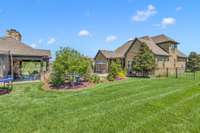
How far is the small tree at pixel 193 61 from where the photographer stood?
41.8m

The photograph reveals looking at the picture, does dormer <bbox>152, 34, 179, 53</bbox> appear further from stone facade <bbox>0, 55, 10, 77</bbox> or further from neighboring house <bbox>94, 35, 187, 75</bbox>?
stone facade <bbox>0, 55, 10, 77</bbox>

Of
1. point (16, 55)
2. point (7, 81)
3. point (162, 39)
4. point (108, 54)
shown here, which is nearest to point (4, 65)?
point (16, 55)

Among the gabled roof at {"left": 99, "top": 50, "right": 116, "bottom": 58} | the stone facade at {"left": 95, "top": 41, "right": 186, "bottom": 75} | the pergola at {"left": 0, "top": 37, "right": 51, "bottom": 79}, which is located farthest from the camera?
the gabled roof at {"left": 99, "top": 50, "right": 116, "bottom": 58}

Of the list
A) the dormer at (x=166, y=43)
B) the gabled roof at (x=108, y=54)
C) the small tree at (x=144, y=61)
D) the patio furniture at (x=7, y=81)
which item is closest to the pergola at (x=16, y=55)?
the patio furniture at (x=7, y=81)

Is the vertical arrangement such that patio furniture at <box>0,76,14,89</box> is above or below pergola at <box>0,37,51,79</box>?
below

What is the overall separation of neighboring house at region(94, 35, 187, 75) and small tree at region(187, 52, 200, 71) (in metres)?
3.53

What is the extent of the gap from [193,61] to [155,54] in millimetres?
18414

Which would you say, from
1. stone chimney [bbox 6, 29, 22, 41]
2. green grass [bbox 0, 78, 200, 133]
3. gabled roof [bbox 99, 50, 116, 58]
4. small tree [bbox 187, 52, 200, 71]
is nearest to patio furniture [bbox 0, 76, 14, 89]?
green grass [bbox 0, 78, 200, 133]

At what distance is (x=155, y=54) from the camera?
92.8 ft

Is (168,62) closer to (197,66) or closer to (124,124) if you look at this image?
(197,66)

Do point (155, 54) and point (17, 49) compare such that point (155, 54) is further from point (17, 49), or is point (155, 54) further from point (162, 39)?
point (17, 49)

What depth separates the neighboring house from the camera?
29594 millimetres

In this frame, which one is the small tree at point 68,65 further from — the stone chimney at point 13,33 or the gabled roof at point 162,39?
the gabled roof at point 162,39

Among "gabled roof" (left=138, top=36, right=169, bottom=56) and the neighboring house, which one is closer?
"gabled roof" (left=138, top=36, right=169, bottom=56)
